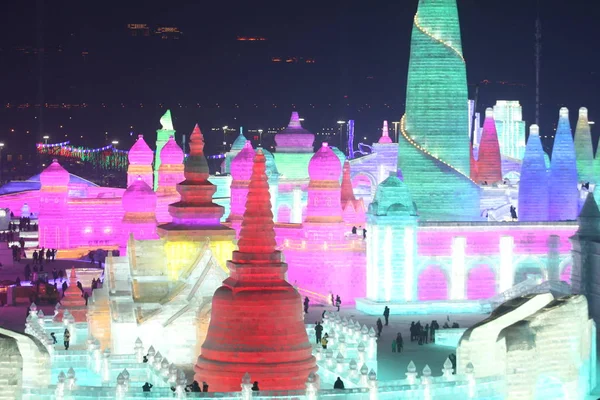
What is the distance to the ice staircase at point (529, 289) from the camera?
133ft

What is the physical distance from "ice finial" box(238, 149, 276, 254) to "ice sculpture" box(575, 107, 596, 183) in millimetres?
31793

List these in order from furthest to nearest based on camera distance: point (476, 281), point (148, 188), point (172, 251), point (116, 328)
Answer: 1. point (148, 188)
2. point (476, 281)
3. point (172, 251)
4. point (116, 328)

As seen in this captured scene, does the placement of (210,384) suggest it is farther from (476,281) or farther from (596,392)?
(476,281)

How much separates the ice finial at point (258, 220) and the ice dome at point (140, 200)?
81.0 ft

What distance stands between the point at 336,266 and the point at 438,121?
5795mm

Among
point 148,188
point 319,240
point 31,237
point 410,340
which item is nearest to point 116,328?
point 410,340

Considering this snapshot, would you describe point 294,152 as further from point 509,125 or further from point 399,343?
point 509,125

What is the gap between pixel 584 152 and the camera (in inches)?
2371

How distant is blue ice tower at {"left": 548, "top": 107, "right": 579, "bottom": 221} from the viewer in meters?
52.9

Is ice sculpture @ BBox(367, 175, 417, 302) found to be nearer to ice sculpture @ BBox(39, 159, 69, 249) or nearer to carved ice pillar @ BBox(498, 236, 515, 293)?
carved ice pillar @ BBox(498, 236, 515, 293)

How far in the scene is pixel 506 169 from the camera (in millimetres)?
68875

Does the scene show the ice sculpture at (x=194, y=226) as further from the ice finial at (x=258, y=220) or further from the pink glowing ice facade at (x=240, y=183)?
the pink glowing ice facade at (x=240, y=183)

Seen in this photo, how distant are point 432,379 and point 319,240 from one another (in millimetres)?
24126

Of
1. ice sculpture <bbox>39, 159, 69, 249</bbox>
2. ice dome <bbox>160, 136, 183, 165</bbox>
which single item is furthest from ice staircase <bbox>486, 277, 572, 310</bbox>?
ice sculpture <bbox>39, 159, 69, 249</bbox>
